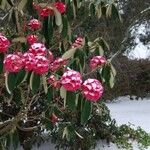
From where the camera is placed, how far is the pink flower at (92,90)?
10.2 ft

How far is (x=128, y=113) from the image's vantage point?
1120 centimetres

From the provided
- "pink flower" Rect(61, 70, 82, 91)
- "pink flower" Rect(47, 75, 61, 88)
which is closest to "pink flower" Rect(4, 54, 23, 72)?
"pink flower" Rect(61, 70, 82, 91)

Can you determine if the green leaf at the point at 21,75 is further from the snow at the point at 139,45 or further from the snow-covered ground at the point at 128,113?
the snow at the point at 139,45

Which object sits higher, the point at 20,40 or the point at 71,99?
the point at 20,40

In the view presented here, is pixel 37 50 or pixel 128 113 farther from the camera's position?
pixel 128 113

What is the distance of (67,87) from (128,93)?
1117cm

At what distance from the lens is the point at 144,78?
576 inches

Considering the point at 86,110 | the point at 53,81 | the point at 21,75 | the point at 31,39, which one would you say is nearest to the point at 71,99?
the point at 86,110

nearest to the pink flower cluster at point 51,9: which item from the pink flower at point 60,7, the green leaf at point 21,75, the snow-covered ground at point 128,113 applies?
the pink flower at point 60,7

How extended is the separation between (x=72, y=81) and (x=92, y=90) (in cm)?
13

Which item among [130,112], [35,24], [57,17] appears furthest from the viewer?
[130,112]

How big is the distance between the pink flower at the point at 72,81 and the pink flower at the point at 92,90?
0.21ft

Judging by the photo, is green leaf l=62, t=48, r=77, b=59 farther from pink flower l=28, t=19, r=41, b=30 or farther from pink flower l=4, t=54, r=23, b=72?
pink flower l=28, t=19, r=41, b=30

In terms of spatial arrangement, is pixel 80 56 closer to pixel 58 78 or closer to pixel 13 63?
pixel 58 78
